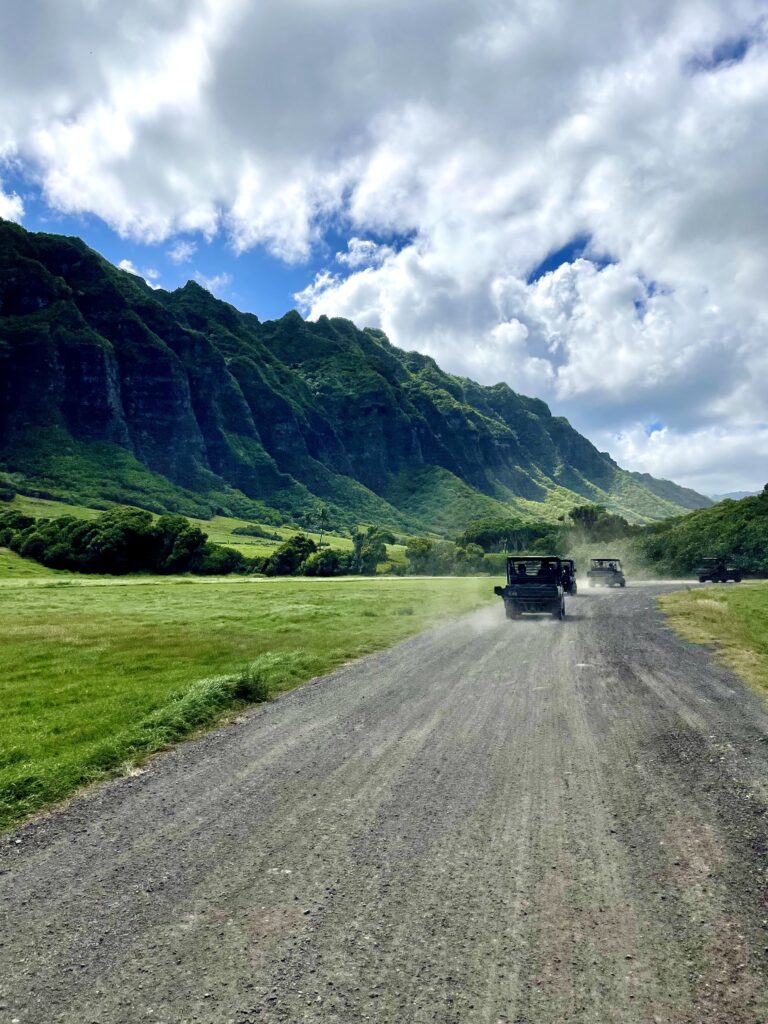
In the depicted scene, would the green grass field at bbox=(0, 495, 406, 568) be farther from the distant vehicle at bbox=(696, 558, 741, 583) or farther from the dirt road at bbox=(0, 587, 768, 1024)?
the dirt road at bbox=(0, 587, 768, 1024)

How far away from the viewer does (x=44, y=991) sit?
135 inches

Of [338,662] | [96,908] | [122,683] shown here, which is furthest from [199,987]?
[338,662]

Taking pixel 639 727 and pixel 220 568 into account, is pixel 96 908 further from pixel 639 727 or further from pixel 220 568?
pixel 220 568

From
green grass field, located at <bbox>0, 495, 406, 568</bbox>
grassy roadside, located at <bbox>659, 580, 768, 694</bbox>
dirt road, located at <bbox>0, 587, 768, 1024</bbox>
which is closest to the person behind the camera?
dirt road, located at <bbox>0, 587, 768, 1024</bbox>

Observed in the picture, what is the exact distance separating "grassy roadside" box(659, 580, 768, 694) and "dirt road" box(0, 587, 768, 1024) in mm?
5860

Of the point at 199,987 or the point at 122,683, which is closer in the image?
the point at 199,987

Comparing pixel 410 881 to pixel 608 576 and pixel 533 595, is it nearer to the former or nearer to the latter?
pixel 533 595

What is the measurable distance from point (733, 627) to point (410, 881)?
802 inches

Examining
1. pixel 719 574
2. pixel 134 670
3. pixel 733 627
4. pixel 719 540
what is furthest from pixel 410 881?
pixel 719 540

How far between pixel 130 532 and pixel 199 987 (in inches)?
3679

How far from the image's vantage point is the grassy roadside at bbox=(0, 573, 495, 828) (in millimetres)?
7703

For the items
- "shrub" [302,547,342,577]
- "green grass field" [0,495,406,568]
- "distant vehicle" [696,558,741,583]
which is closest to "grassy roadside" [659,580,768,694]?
"distant vehicle" [696,558,741,583]

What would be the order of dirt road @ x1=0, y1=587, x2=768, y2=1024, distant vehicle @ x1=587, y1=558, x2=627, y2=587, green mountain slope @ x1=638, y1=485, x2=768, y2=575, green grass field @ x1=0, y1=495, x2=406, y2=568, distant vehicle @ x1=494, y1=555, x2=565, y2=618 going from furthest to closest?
green grass field @ x1=0, y1=495, x2=406, y2=568, green mountain slope @ x1=638, y1=485, x2=768, y2=575, distant vehicle @ x1=587, y1=558, x2=627, y2=587, distant vehicle @ x1=494, y1=555, x2=565, y2=618, dirt road @ x1=0, y1=587, x2=768, y2=1024

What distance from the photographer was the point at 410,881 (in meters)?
4.57
